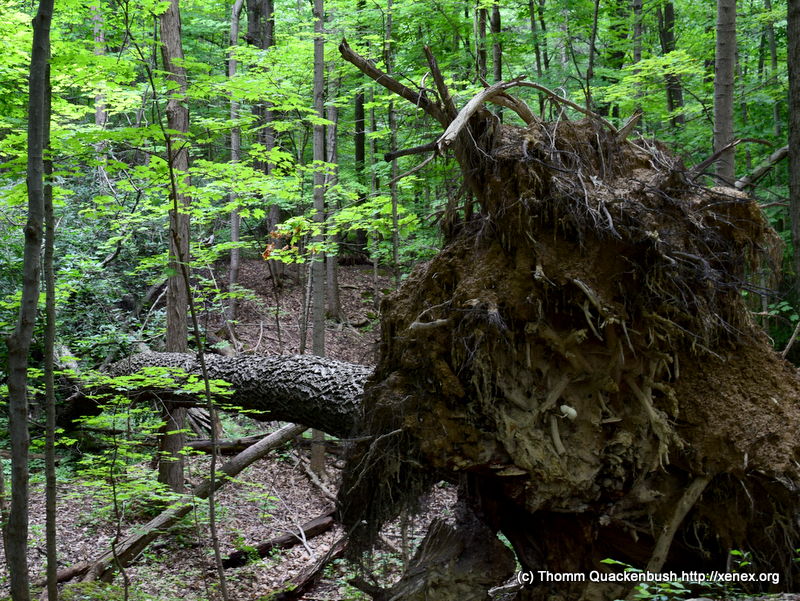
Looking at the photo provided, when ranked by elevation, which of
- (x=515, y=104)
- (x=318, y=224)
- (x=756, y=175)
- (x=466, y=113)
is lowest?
(x=318, y=224)

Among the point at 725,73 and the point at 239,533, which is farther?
the point at 239,533

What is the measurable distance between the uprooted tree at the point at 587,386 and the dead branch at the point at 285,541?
10.8 feet

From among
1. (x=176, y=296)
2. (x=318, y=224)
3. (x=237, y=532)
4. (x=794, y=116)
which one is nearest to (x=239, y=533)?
(x=237, y=532)

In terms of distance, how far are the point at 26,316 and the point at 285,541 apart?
4.95 meters

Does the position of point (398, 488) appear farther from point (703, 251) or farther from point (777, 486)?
point (703, 251)

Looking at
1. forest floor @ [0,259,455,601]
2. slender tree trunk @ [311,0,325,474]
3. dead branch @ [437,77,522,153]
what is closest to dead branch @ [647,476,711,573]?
forest floor @ [0,259,455,601]

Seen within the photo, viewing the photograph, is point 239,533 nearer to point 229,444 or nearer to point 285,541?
point 285,541

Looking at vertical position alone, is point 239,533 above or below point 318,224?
below

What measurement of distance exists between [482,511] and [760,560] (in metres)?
1.86

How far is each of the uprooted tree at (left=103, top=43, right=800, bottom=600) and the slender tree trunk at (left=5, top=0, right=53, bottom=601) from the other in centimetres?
219

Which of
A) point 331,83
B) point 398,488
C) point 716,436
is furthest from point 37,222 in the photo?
point 331,83

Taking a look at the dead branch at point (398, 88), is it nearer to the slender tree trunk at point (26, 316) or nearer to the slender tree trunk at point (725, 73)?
the slender tree trunk at point (26, 316)

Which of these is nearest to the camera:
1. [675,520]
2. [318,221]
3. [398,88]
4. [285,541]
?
[675,520]

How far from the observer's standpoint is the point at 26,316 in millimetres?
3502
